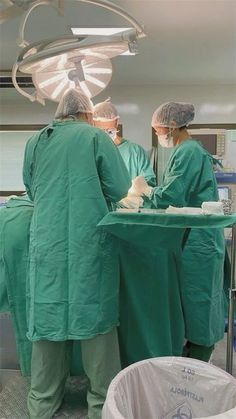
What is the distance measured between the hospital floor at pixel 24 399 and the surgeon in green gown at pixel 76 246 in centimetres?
29

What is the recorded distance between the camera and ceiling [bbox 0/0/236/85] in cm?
186

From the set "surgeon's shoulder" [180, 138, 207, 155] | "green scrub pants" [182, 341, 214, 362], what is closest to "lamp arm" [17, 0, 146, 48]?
"surgeon's shoulder" [180, 138, 207, 155]

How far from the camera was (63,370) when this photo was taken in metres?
1.68

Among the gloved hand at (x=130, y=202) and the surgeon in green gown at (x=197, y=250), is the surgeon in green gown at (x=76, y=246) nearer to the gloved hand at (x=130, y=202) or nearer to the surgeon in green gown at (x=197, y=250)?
the gloved hand at (x=130, y=202)

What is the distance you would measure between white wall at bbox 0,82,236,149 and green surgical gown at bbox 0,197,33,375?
187 centimetres

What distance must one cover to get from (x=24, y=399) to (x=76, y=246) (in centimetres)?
93

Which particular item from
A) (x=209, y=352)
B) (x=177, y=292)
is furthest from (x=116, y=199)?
(x=209, y=352)

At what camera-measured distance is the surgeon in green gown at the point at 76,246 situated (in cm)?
149

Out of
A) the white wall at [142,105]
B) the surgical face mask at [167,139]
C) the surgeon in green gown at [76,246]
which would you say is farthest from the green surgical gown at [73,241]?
the white wall at [142,105]

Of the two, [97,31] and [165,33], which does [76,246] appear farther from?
[165,33]

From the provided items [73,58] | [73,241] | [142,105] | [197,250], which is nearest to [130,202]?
[73,241]

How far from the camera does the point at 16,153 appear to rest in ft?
11.7

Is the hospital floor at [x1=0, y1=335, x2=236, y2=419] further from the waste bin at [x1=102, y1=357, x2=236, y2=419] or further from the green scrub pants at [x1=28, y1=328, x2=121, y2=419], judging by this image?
the waste bin at [x1=102, y1=357, x2=236, y2=419]

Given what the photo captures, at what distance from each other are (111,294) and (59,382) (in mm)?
512
